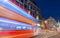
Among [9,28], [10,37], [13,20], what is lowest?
[10,37]

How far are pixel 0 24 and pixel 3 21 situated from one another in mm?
199

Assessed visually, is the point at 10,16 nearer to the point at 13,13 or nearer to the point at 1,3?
the point at 13,13

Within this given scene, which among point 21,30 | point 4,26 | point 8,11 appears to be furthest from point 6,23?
point 21,30

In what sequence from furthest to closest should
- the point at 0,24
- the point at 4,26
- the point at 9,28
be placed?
the point at 9,28
the point at 4,26
the point at 0,24

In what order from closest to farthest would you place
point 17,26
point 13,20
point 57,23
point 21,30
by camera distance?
point 13,20, point 17,26, point 21,30, point 57,23

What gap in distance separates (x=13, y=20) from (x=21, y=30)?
1.18 m

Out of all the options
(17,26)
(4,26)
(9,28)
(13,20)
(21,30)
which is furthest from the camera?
(21,30)

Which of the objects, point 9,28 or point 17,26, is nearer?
point 9,28

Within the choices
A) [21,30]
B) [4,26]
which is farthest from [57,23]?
[4,26]

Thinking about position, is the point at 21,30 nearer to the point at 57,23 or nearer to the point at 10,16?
the point at 10,16

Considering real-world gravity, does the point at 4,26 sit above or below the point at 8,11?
below

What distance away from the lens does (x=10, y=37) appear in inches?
210

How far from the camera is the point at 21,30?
696 cm

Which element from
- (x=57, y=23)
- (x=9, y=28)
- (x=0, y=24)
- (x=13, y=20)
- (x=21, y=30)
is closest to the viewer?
(x=0, y=24)
